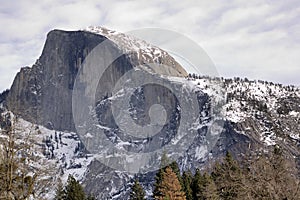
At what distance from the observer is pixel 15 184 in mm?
20672

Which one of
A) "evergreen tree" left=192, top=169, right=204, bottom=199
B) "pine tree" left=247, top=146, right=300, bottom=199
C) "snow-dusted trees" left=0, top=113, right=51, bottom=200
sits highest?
"snow-dusted trees" left=0, top=113, right=51, bottom=200

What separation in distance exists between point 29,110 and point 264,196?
16.3 meters

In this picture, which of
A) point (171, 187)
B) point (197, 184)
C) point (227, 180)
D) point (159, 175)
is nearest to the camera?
point (227, 180)

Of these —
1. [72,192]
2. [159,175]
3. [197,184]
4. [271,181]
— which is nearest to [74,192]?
[72,192]

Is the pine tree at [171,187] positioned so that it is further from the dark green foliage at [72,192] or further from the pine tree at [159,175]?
the dark green foliage at [72,192]

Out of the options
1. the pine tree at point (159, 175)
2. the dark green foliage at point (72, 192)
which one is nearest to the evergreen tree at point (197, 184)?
the pine tree at point (159, 175)

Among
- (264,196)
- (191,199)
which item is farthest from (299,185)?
(191,199)

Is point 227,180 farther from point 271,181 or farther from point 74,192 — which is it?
point 271,181

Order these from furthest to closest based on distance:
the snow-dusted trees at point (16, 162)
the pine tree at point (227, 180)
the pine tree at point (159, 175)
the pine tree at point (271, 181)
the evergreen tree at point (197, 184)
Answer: the evergreen tree at point (197, 184) → the pine tree at point (159, 175) → the pine tree at point (227, 180) → the pine tree at point (271, 181) → the snow-dusted trees at point (16, 162)

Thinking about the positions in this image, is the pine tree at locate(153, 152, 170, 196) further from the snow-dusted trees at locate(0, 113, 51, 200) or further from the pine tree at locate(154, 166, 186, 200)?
the snow-dusted trees at locate(0, 113, 51, 200)

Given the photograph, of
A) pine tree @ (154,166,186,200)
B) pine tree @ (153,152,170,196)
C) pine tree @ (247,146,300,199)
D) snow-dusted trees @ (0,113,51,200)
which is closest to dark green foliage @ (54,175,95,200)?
pine tree @ (154,166,186,200)

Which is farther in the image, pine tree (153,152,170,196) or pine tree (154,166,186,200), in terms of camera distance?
pine tree (153,152,170,196)

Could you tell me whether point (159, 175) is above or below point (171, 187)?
above

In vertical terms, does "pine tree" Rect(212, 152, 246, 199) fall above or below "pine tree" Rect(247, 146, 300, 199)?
below
